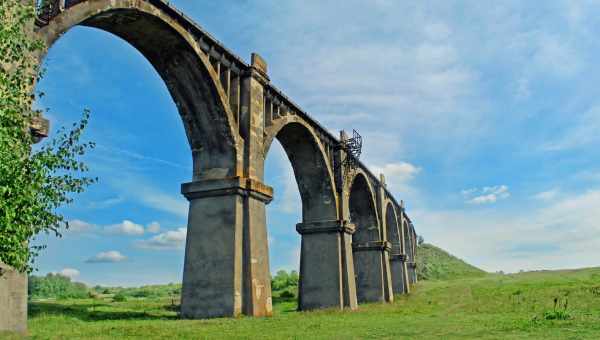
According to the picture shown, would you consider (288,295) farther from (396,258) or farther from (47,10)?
(47,10)

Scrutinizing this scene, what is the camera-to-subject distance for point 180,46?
619 inches

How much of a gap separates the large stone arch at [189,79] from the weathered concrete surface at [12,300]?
7.22 meters

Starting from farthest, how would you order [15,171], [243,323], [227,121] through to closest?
[227,121] < [243,323] < [15,171]

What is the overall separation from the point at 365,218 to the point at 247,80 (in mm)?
19414

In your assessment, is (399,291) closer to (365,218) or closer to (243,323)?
(365,218)

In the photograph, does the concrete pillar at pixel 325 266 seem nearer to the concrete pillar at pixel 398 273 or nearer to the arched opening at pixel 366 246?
the arched opening at pixel 366 246

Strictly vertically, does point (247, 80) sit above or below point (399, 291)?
above

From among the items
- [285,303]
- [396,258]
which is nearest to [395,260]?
[396,258]

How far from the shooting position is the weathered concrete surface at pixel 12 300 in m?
8.98

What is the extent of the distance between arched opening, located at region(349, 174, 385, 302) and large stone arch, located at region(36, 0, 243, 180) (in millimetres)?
17566

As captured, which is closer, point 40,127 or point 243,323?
point 40,127

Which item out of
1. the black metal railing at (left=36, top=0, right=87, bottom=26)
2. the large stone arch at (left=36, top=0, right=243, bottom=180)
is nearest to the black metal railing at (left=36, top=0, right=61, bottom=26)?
the black metal railing at (left=36, top=0, right=87, bottom=26)

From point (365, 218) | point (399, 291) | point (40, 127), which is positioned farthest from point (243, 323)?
point (399, 291)

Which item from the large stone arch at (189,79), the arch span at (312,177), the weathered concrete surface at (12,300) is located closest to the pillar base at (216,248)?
the large stone arch at (189,79)
